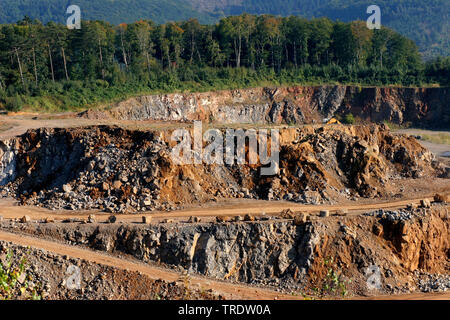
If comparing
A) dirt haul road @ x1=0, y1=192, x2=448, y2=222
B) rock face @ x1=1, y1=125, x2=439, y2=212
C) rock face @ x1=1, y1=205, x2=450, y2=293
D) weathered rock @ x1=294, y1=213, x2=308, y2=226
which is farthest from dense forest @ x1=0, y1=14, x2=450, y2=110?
weathered rock @ x1=294, y1=213, x2=308, y2=226

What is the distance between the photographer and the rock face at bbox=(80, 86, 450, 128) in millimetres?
59250

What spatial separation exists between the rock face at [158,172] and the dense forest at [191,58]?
15067 mm

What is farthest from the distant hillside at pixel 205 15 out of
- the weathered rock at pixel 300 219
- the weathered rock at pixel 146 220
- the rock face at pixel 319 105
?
the weathered rock at pixel 300 219

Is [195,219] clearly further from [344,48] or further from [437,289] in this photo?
[344,48]

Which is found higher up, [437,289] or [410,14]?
[410,14]

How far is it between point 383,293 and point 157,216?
12942 millimetres

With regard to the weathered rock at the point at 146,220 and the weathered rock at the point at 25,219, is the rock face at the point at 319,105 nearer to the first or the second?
the weathered rock at the point at 146,220

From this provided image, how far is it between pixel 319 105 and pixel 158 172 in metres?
39.5

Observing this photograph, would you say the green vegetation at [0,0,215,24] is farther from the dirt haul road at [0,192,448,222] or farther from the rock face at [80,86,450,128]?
the dirt haul road at [0,192,448,222]

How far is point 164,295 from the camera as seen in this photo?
21.6 metres

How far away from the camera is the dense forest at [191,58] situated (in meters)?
53.9

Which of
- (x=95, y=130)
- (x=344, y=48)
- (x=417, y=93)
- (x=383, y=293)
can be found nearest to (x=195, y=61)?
(x=344, y=48)
